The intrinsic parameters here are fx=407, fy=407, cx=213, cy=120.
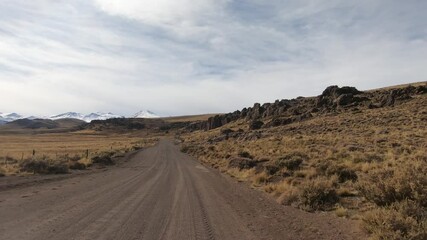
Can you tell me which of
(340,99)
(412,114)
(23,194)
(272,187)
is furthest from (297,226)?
(340,99)

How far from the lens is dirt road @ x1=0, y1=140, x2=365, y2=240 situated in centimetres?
898

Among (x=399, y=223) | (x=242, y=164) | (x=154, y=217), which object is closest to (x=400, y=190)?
(x=399, y=223)

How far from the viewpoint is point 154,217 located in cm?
1090

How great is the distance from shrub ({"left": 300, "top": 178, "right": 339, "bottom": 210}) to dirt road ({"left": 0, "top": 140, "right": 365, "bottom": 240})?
55 cm

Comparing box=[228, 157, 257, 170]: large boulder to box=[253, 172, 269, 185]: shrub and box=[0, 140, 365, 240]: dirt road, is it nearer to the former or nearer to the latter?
box=[253, 172, 269, 185]: shrub

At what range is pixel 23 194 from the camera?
15.2 meters

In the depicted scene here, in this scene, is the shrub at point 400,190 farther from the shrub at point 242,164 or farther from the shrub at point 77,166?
the shrub at point 77,166

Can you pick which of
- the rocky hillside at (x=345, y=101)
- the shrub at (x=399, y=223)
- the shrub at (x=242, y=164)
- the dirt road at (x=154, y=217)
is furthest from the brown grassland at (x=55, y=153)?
the rocky hillside at (x=345, y=101)

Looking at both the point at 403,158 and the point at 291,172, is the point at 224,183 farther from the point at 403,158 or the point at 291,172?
the point at 403,158

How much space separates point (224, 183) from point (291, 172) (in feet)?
11.3

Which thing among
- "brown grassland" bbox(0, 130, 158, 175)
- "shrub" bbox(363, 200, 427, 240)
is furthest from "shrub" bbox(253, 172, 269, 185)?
"brown grassland" bbox(0, 130, 158, 175)

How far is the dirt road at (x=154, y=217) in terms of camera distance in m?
8.98

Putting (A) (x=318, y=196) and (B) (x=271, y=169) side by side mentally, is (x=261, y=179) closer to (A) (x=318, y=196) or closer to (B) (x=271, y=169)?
(B) (x=271, y=169)

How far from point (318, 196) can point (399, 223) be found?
477cm
